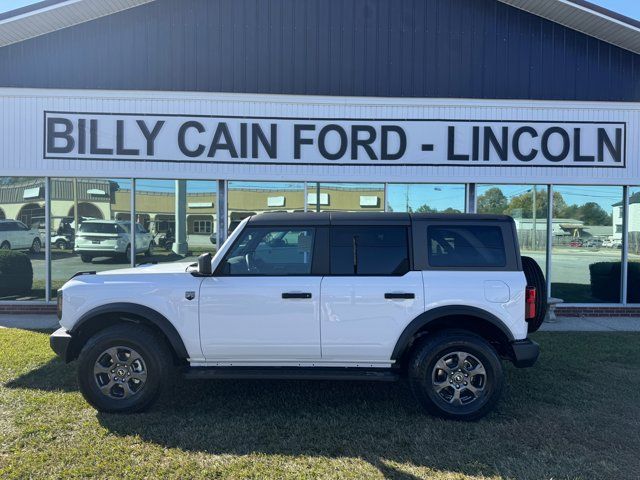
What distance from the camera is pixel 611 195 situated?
9.23 meters

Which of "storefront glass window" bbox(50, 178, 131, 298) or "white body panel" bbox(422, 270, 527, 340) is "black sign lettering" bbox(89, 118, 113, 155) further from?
"white body panel" bbox(422, 270, 527, 340)

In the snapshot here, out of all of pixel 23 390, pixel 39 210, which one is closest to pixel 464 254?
pixel 23 390

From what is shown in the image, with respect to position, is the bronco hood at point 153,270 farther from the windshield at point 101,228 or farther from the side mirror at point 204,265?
the windshield at point 101,228

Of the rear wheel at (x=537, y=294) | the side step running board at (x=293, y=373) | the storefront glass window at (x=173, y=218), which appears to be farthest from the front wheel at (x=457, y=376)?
the storefront glass window at (x=173, y=218)

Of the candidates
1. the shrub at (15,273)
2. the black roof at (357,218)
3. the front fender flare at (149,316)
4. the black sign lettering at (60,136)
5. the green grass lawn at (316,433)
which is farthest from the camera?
Answer: the shrub at (15,273)

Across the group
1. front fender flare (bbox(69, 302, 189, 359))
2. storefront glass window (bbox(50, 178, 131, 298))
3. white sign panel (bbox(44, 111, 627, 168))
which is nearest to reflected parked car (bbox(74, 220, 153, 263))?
storefront glass window (bbox(50, 178, 131, 298))

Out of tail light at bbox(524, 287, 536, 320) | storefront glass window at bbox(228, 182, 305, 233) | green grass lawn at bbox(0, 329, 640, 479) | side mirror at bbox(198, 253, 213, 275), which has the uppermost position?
storefront glass window at bbox(228, 182, 305, 233)

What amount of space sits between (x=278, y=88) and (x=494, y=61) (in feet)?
13.5

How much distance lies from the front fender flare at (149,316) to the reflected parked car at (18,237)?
18.4 ft

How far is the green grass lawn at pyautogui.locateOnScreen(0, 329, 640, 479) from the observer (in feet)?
11.1

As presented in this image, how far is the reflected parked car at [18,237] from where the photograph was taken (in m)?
8.90

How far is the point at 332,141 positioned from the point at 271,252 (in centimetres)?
495

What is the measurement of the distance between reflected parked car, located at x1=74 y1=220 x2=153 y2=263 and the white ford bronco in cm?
473

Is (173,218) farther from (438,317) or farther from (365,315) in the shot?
(438,317)
